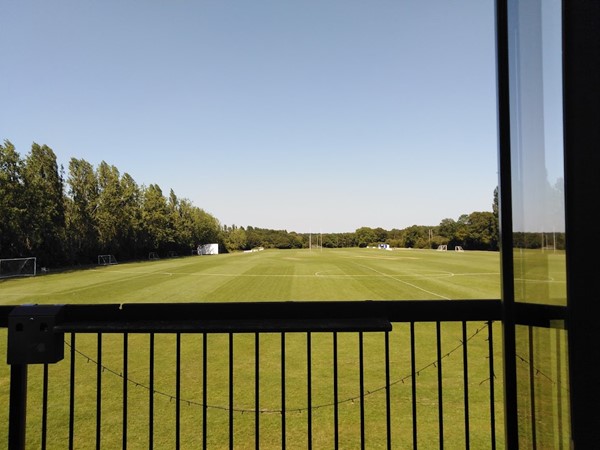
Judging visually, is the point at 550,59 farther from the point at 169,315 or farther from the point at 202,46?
the point at 202,46

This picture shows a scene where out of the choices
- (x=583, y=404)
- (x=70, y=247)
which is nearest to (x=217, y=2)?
(x=583, y=404)

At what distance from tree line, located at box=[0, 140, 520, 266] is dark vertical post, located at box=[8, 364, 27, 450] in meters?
2.16

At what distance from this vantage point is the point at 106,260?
40906 mm

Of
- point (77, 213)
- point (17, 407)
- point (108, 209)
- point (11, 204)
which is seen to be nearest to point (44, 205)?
point (11, 204)

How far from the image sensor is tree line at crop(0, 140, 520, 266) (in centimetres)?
2730

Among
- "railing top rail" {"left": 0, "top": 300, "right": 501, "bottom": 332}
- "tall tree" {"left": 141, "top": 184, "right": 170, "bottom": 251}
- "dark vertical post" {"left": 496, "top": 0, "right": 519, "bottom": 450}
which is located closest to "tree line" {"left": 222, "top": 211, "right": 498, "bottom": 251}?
"tall tree" {"left": 141, "top": 184, "right": 170, "bottom": 251}

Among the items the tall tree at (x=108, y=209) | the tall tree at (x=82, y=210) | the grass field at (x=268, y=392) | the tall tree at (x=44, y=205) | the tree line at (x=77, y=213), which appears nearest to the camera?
the grass field at (x=268, y=392)

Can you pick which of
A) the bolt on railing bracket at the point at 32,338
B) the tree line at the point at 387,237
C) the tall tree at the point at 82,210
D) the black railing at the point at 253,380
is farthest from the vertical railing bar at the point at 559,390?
the tree line at the point at 387,237

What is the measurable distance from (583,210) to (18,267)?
113 ft

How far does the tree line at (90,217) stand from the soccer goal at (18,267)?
3.80ft

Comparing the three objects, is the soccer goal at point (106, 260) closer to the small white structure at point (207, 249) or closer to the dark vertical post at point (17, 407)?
the small white structure at point (207, 249)

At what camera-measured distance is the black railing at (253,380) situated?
1.57m

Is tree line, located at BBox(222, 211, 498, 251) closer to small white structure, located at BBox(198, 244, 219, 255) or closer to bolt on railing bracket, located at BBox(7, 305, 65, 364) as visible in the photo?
small white structure, located at BBox(198, 244, 219, 255)

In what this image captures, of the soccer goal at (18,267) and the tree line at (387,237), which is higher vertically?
the tree line at (387,237)
